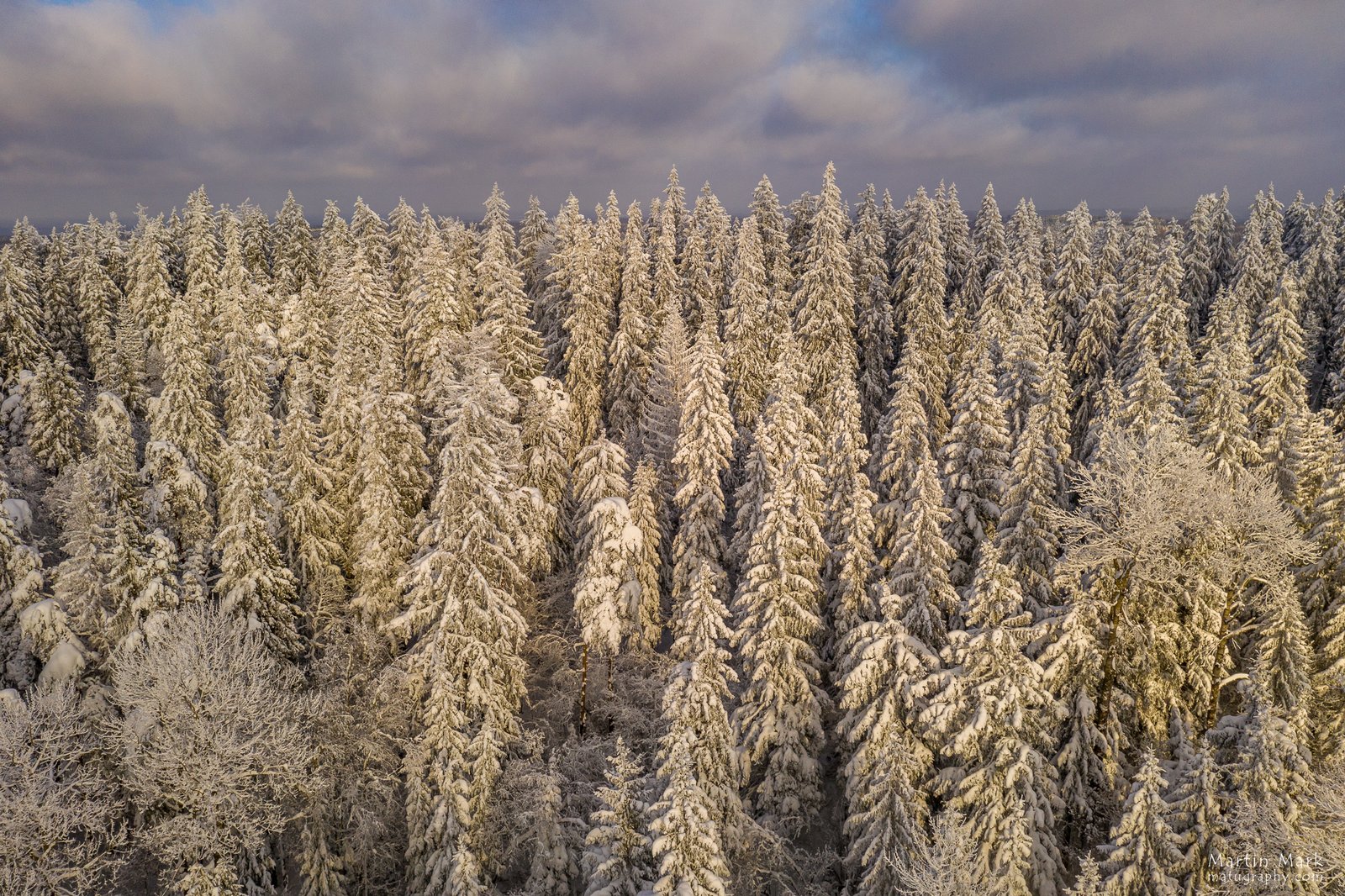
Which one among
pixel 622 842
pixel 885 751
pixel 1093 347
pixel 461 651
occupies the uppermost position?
pixel 1093 347

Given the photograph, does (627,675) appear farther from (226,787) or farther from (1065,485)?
(1065,485)

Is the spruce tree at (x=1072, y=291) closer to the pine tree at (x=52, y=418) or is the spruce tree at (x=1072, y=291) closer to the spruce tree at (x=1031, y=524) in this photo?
the spruce tree at (x=1031, y=524)

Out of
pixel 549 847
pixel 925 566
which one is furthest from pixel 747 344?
pixel 549 847

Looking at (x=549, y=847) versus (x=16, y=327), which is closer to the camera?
→ (x=549, y=847)

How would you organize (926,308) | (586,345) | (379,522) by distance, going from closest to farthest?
1. (379,522)
2. (586,345)
3. (926,308)

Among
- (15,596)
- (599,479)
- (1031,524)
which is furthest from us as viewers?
(599,479)

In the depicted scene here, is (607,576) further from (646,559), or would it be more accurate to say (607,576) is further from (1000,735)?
(1000,735)

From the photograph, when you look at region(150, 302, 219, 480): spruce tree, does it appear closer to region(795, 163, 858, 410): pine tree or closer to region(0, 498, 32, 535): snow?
region(0, 498, 32, 535): snow
